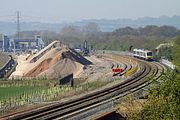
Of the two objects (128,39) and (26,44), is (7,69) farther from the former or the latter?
(26,44)

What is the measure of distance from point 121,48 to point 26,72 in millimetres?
50765

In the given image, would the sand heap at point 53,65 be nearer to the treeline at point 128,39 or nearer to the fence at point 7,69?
the fence at point 7,69

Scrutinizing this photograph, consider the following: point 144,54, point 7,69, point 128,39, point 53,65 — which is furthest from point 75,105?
point 128,39

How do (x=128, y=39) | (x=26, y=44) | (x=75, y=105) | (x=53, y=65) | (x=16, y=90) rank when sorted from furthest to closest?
(x=26, y=44), (x=128, y=39), (x=53, y=65), (x=16, y=90), (x=75, y=105)

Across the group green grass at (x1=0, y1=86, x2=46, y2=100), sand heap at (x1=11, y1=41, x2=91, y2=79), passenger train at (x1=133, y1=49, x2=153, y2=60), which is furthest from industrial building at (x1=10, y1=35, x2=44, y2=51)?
green grass at (x1=0, y1=86, x2=46, y2=100)

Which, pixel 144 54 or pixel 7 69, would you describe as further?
pixel 7 69

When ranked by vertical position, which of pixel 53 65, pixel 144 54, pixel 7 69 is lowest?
pixel 7 69

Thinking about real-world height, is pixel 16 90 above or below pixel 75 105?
below

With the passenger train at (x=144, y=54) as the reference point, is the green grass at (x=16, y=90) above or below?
below

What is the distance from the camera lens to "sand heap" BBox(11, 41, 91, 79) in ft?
210

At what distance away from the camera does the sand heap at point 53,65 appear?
210 ft

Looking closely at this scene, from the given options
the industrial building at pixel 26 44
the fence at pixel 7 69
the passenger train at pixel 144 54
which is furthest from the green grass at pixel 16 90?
the industrial building at pixel 26 44

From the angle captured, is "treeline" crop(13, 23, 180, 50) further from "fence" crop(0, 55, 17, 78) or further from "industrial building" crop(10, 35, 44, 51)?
"fence" crop(0, 55, 17, 78)

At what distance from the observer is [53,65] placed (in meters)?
66.3
